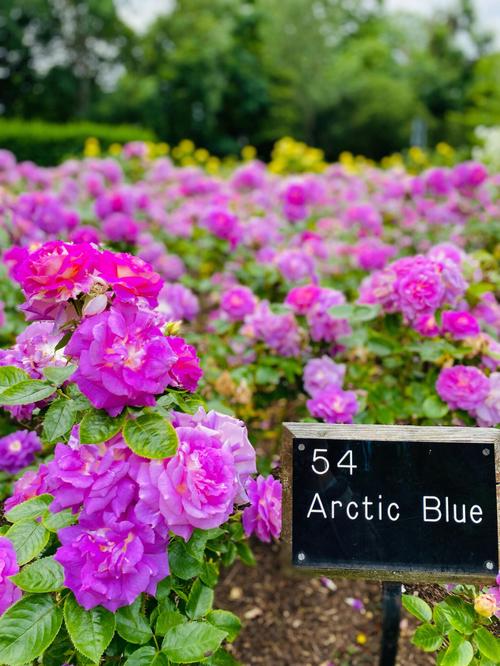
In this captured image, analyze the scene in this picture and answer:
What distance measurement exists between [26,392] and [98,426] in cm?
11

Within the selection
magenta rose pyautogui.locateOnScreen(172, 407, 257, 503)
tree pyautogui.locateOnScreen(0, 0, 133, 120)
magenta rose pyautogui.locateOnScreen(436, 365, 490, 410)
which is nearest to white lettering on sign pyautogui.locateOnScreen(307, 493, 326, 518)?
magenta rose pyautogui.locateOnScreen(172, 407, 257, 503)

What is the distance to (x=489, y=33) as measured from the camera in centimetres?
2359

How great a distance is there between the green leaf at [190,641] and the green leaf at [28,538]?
191 mm

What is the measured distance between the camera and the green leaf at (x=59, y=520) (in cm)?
79

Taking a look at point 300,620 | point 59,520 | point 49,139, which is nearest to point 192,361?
point 59,520

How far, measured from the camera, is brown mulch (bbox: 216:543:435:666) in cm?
147

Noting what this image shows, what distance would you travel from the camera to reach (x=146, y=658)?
2.59ft

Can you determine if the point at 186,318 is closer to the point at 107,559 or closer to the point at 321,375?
the point at 321,375

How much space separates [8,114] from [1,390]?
18953 mm

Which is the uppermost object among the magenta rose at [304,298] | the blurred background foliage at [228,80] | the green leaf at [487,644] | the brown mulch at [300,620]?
the blurred background foliage at [228,80]

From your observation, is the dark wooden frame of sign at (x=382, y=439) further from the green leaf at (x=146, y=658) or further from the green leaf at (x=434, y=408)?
the green leaf at (x=434, y=408)

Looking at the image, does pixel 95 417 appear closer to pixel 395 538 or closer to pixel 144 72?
pixel 395 538

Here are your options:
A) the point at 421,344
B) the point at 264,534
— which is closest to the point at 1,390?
the point at 264,534

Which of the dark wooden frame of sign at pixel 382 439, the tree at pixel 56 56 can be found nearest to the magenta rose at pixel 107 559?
the dark wooden frame of sign at pixel 382 439
